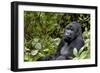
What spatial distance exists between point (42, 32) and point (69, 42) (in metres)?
0.22

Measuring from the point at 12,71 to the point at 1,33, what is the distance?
0.85 feet

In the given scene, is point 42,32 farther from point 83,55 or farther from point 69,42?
point 83,55

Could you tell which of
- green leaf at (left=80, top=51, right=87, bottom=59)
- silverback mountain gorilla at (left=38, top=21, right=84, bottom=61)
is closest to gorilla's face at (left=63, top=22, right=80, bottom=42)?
silverback mountain gorilla at (left=38, top=21, right=84, bottom=61)

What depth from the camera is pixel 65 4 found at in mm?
1946

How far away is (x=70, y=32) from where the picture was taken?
77.9 inches

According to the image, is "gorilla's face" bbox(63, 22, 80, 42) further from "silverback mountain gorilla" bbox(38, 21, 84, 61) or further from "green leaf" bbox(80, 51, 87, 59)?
"green leaf" bbox(80, 51, 87, 59)

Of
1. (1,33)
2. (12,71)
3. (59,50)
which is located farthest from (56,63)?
(1,33)

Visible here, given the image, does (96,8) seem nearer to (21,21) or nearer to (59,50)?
(59,50)

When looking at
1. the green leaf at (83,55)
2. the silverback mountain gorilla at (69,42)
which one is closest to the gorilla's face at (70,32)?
the silverback mountain gorilla at (69,42)

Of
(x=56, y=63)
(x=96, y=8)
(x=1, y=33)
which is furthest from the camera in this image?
(x=96, y=8)

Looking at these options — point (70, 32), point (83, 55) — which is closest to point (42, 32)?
point (70, 32)

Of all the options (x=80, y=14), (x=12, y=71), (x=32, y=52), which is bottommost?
(x=12, y=71)

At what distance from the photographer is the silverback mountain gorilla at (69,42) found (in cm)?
195

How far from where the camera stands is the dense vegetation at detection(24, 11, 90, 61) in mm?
1844
